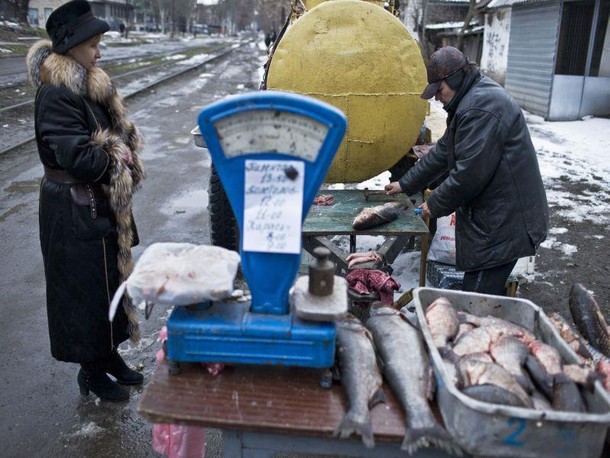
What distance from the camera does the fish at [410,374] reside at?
1746 mm

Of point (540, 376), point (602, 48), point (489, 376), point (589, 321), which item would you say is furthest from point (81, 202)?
point (602, 48)

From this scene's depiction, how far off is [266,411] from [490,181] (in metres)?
2.06

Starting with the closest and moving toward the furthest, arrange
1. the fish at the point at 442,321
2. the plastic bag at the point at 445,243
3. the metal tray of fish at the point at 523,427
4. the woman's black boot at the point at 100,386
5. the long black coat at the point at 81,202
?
the metal tray of fish at the point at 523,427 < the fish at the point at 442,321 < the long black coat at the point at 81,202 < the woman's black boot at the point at 100,386 < the plastic bag at the point at 445,243

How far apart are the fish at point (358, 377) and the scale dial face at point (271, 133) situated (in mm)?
764

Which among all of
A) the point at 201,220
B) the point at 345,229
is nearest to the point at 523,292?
the point at 345,229

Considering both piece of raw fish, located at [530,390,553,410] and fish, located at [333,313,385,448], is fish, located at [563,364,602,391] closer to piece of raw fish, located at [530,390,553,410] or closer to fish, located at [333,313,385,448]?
piece of raw fish, located at [530,390,553,410]

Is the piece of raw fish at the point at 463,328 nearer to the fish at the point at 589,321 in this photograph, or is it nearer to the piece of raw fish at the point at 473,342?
the piece of raw fish at the point at 473,342

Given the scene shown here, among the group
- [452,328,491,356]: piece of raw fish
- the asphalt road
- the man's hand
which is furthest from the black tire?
[452,328,491,356]: piece of raw fish

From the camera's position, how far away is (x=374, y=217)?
3.76m

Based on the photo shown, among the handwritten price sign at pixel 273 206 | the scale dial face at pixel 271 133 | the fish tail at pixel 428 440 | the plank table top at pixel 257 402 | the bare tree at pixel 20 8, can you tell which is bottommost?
the fish tail at pixel 428 440

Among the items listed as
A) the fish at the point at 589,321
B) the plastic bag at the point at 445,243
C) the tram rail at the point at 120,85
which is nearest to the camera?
the fish at the point at 589,321

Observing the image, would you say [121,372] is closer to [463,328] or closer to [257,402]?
[257,402]

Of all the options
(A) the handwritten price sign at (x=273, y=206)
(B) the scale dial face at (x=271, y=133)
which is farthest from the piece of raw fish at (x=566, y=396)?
(B) the scale dial face at (x=271, y=133)

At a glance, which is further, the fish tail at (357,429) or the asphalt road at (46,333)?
the asphalt road at (46,333)
